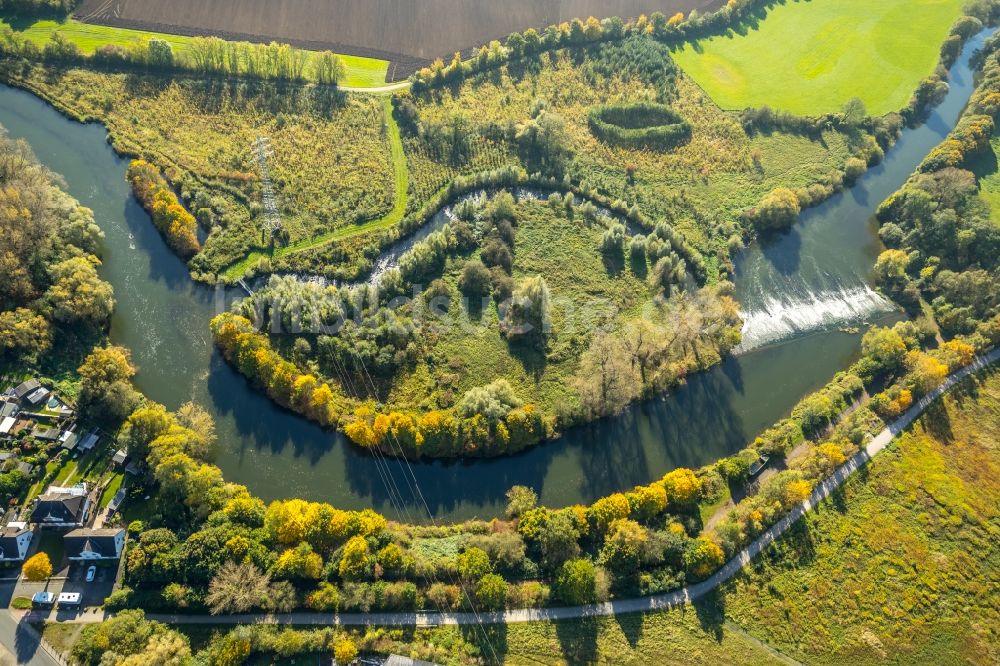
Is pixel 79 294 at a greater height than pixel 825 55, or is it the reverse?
pixel 825 55

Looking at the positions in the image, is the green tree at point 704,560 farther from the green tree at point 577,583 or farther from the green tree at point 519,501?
the green tree at point 519,501

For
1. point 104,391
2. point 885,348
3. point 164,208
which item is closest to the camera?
point 104,391

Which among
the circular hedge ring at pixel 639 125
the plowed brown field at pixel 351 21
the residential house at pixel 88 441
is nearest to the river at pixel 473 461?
the residential house at pixel 88 441

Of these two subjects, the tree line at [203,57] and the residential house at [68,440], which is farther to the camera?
the tree line at [203,57]

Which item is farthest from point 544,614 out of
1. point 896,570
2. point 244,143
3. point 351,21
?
point 351,21

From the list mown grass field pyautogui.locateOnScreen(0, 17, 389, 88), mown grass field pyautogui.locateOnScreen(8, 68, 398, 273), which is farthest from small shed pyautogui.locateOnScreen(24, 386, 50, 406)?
mown grass field pyautogui.locateOnScreen(0, 17, 389, 88)

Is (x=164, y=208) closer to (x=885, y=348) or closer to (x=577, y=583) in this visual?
(x=577, y=583)

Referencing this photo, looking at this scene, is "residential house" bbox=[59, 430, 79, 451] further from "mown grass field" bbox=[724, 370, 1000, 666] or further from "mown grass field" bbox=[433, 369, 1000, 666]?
"mown grass field" bbox=[724, 370, 1000, 666]
